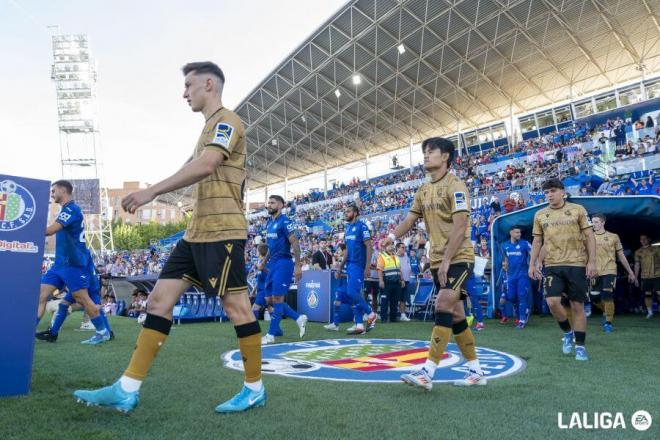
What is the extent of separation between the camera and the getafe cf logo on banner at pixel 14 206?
323 cm

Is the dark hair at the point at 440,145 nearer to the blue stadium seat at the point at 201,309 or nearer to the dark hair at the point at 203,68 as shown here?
the dark hair at the point at 203,68

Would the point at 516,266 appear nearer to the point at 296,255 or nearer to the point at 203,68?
the point at 296,255

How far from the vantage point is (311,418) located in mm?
2801

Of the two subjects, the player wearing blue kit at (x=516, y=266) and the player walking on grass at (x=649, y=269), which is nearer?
the player wearing blue kit at (x=516, y=266)

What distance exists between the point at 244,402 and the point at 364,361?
94.2 inches

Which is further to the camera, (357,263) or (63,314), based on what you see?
(357,263)

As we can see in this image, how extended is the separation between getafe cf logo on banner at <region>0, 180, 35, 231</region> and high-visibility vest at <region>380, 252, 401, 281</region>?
7933 millimetres

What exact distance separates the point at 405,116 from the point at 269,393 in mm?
37517

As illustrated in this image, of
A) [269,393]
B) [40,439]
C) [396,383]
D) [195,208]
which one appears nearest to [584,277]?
[396,383]

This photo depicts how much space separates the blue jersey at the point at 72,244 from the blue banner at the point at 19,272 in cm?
269

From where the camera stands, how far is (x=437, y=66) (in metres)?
32.3

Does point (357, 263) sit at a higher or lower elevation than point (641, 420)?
higher

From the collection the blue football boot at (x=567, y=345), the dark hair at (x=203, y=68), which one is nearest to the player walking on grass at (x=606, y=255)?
the blue football boot at (x=567, y=345)

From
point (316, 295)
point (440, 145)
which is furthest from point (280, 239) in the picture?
point (316, 295)
